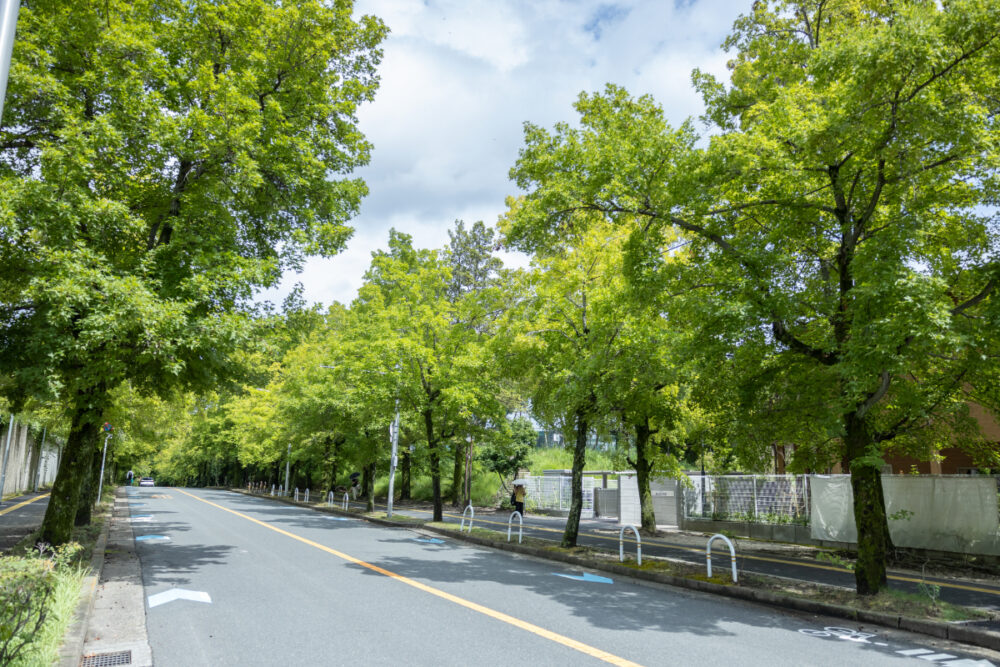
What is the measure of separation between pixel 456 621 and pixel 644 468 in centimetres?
1349

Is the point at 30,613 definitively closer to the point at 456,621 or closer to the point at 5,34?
the point at 456,621

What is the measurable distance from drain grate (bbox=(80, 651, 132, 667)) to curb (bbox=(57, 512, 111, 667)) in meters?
0.10

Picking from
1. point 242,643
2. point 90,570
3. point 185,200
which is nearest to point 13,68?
point 185,200

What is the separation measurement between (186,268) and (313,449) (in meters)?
26.9

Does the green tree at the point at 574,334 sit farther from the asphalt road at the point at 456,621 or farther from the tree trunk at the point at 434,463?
the tree trunk at the point at 434,463

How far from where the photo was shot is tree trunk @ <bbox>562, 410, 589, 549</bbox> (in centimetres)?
1430

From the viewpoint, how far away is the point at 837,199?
31.2 feet

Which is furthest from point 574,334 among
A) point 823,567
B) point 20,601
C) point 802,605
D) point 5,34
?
point 5,34

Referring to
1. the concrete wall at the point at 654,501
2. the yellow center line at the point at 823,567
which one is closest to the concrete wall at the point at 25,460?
the yellow center line at the point at 823,567

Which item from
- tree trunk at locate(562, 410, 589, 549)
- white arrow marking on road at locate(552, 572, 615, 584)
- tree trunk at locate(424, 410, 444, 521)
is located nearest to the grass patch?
white arrow marking on road at locate(552, 572, 615, 584)

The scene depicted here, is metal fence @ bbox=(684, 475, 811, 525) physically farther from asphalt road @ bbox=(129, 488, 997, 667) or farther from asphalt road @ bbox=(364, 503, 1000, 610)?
asphalt road @ bbox=(129, 488, 997, 667)

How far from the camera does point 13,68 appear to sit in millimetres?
8062

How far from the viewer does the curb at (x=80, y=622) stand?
5.07 m

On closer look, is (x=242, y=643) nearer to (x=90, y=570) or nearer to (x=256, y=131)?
(x=90, y=570)
